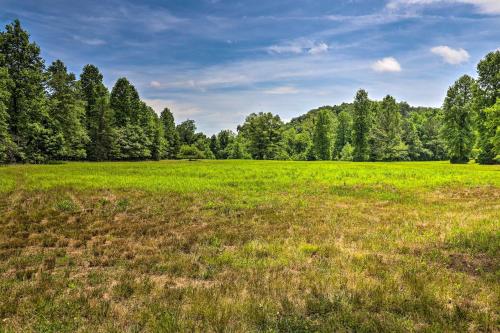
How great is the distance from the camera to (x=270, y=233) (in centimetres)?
1257

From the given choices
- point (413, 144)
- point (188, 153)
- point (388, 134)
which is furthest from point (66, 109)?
point (413, 144)

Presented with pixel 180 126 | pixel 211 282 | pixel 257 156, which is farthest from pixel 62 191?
pixel 180 126

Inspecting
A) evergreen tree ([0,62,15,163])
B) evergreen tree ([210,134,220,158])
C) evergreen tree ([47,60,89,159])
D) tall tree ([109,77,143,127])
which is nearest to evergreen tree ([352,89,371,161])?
tall tree ([109,77,143,127])

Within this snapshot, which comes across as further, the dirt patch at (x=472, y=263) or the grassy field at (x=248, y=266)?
the dirt patch at (x=472, y=263)

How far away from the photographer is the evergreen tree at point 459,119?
204ft

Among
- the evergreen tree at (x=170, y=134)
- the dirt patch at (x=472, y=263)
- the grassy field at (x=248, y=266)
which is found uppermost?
the evergreen tree at (x=170, y=134)

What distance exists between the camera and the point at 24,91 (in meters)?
50.3

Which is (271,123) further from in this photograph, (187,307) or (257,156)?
(187,307)

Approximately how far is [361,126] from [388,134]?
26.2 ft

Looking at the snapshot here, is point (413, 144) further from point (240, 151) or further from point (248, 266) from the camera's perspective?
point (248, 266)

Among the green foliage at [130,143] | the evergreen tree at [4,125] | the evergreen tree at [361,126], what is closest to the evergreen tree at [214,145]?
the green foliage at [130,143]

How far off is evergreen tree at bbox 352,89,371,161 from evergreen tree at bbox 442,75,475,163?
22.5 m

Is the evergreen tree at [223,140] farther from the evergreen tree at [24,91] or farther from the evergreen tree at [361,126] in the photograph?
the evergreen tree at [24,91]

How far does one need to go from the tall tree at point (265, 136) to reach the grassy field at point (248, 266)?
78748 millimetres
